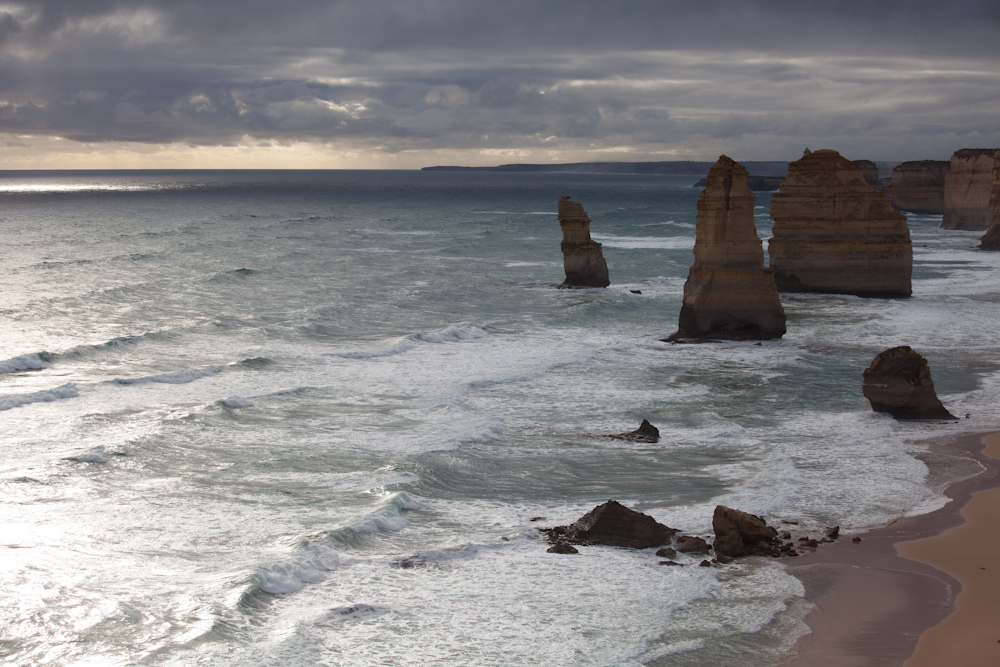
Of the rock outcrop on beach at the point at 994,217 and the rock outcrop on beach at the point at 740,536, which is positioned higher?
the rock outcrop on beach at the point at 994,217

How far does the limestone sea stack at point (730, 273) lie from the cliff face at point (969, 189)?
5073 cm

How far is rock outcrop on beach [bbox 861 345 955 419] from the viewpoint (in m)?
20.2

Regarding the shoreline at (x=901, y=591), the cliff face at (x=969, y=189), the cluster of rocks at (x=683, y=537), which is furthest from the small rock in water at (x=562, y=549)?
the cliff face at (x=969, y=189)

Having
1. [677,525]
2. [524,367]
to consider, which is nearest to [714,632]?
[677,525]

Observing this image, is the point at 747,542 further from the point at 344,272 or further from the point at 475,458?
the point at 344,272

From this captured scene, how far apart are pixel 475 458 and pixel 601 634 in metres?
7.40

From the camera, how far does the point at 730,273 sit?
2967 centimetres

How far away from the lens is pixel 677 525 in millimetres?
14203

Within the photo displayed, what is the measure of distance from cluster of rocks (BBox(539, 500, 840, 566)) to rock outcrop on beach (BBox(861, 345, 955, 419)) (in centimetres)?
771

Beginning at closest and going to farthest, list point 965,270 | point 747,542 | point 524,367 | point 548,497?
point 747,542, point 548,497, point 524,367, point 965,270

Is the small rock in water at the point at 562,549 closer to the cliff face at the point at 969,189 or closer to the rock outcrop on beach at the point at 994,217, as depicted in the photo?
the rock outcrop on beach at the point at 994,217

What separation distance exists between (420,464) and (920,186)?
92627 mm

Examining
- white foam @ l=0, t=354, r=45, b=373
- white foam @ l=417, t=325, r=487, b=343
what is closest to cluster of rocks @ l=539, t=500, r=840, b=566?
white foam @ l=417, t=325, r=487, b=343

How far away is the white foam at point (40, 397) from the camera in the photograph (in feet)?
71.0
